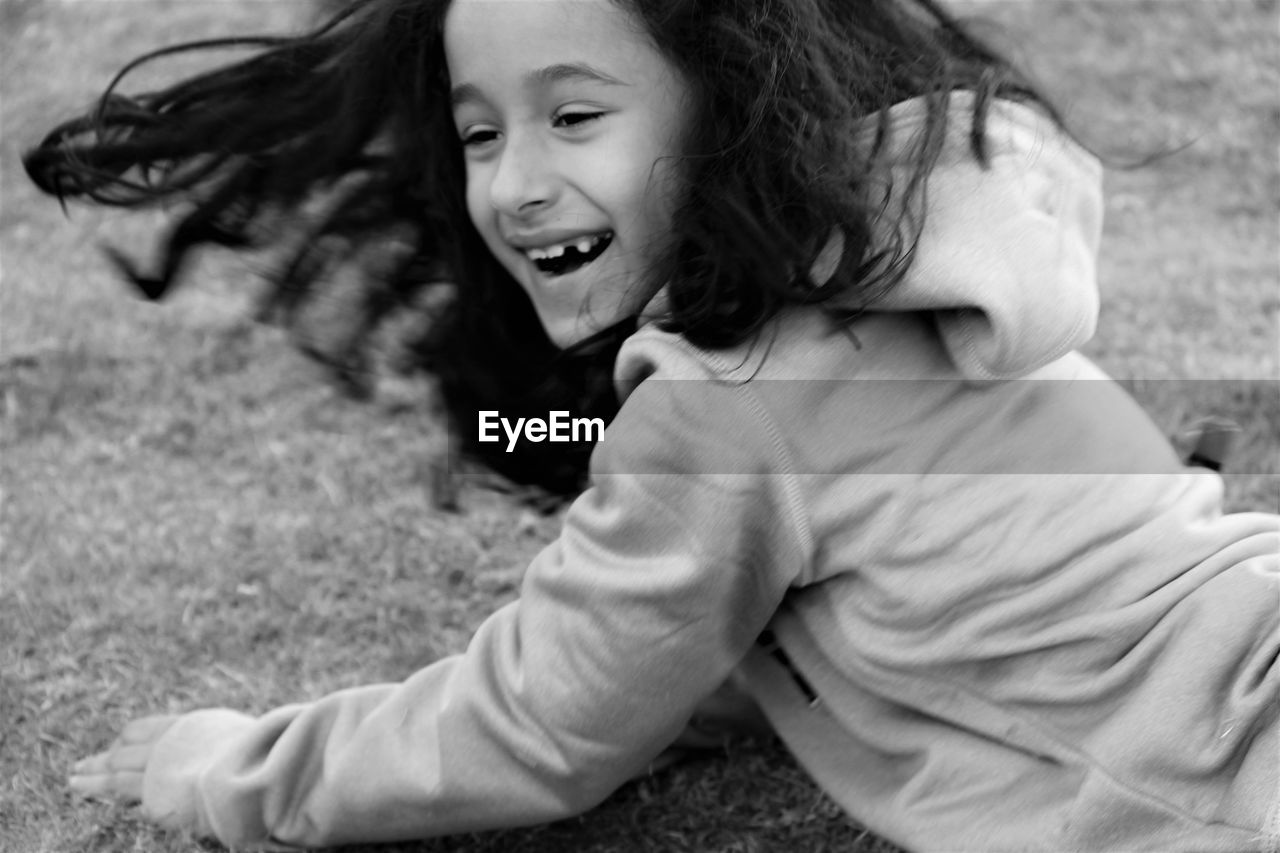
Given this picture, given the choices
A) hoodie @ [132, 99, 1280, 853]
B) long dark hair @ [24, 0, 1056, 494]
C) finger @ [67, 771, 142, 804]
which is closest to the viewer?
hoodie @ [132, 99, 1280, 853]

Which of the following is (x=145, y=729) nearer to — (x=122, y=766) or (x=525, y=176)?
(x=122, y=766)

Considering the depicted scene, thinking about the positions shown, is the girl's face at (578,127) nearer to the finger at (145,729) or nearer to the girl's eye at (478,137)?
the girl's eye at (478,137)

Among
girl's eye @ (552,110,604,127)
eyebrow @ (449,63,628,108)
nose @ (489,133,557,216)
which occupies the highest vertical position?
eyebrow @ (449,63,628,108)

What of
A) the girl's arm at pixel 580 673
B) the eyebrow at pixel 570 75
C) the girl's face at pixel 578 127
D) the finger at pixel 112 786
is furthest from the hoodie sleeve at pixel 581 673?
the eyebrow at pixel 570 75

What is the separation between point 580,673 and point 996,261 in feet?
1.91

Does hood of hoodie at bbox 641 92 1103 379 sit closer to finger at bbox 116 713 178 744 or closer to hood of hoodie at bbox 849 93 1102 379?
hood of hoodie at bbox 849 93 1102 379

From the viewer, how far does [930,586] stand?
160 centimetres

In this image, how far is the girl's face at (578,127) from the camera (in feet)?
5.62

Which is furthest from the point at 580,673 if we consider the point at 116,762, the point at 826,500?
the point at 116,762

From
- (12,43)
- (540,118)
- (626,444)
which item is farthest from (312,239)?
(12,43)

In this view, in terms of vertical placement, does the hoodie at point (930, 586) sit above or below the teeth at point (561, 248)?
below

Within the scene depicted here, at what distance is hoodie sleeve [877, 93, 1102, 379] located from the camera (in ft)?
5.16

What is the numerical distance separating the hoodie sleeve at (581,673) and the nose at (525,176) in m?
0.28

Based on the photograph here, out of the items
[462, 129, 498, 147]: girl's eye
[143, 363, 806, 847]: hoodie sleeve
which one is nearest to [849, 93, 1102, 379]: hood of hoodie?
[143, 363, 806, 847]: hoodie sleeve
